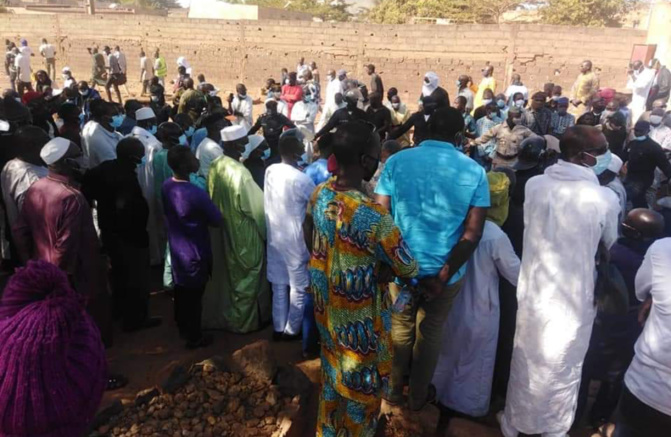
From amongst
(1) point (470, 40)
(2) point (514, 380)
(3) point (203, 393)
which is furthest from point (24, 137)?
(1) point (470, 40)

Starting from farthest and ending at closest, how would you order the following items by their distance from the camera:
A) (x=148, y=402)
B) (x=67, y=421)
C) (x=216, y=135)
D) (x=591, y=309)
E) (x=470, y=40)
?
(x=470, y=40)
(x=216, y=135)
(x=148, y=402)
(x=591, y=309)
(x=67, y=421)

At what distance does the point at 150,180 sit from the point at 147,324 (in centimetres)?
146

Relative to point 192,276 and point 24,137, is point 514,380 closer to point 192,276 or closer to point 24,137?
point 192,276

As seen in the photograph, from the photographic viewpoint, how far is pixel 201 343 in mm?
4332

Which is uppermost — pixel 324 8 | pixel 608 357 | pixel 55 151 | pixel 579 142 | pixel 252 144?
pixel 324 8

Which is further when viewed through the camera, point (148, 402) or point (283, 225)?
point (283, 225)

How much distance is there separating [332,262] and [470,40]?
16.0 m

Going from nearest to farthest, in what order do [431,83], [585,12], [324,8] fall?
[431,83] → [585,12] → [324,8]

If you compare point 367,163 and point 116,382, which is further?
point 116,382

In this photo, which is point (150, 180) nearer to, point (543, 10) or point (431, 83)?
point (431, 83)

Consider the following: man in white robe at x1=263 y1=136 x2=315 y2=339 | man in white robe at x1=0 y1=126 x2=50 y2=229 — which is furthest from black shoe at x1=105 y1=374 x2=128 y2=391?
man in white robe at x1=0 y1=126 x2=50 y2=229

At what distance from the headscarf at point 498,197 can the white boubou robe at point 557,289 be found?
0.32 m

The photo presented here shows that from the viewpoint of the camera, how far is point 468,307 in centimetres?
324

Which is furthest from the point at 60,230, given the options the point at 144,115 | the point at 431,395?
the point at 144,115
